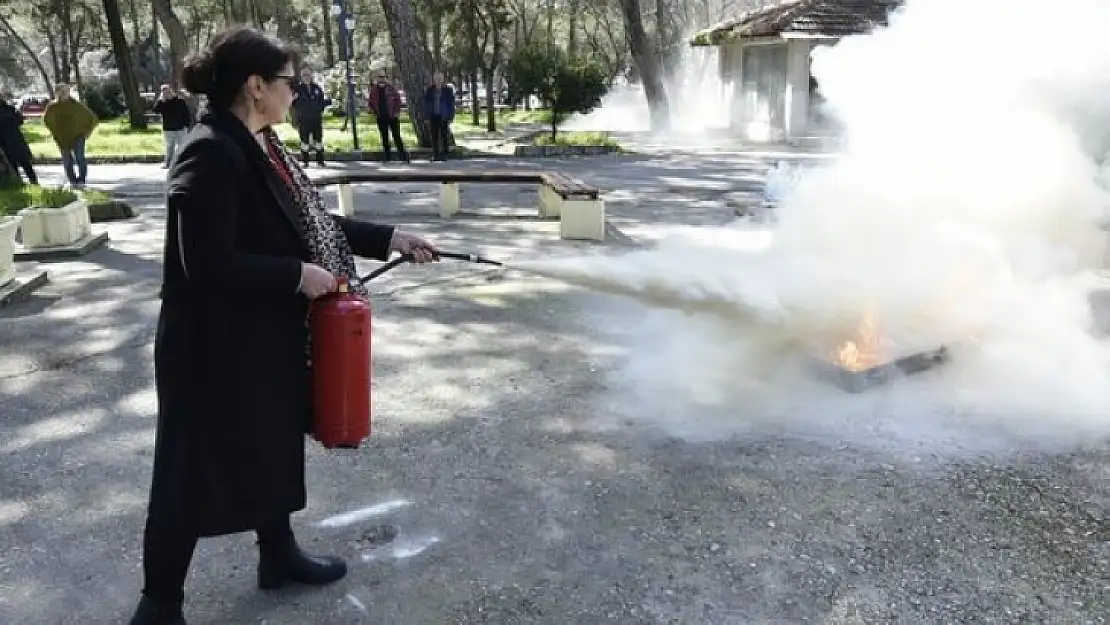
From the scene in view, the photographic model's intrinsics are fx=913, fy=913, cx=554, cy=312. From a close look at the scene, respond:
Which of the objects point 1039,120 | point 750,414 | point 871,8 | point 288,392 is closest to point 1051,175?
point 1039,120

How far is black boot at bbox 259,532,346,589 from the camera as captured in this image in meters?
3.05

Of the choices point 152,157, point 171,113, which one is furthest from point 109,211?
point 152,157

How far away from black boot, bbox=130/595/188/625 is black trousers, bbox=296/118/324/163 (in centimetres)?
1467

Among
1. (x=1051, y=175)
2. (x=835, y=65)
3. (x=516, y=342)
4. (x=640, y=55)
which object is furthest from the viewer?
(x=640, y=55)

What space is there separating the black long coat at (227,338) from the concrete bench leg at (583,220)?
6894 millimetres

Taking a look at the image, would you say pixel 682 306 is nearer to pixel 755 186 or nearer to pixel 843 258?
pixel 843 258

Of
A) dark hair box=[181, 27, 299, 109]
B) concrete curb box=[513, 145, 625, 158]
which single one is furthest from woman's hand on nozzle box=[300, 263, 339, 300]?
concrete curb box=[513, 145, 625, 158]

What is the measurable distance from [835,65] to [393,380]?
488 cm

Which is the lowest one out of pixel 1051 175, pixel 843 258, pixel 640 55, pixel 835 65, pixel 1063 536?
pixel 1063 536

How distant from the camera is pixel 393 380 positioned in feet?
17.2

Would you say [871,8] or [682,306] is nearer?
[682,306]

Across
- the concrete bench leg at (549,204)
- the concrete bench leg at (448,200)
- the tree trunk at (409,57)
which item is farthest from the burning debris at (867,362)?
the tree trunk at (409,57)

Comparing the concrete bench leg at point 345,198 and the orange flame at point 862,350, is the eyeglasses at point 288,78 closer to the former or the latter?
the orange flame at point 862,350

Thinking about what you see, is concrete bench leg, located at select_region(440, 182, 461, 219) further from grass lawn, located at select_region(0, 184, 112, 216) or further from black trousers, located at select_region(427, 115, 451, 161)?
black trousers, located at select_region(427, 115, 451, 161)
